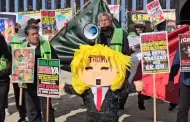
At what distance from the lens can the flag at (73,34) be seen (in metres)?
8.49

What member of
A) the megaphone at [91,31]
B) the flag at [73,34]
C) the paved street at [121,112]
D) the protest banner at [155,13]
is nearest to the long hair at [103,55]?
the megaphone at [91,31]

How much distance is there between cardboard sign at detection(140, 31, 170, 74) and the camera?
530 cm

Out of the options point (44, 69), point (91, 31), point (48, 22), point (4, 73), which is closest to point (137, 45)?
point (91, 31)

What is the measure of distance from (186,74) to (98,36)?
1.25 meters

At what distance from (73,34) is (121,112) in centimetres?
184

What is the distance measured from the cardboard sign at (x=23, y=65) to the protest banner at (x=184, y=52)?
75.6 inches

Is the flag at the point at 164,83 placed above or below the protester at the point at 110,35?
below

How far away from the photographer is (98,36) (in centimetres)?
577

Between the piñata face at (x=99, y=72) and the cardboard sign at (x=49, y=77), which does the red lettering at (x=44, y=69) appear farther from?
the piñata face at (x=99, y=72)

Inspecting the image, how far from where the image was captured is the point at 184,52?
5305mm

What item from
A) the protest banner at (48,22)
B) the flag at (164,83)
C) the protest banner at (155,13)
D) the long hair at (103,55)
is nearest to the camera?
the long hair at (103,55)

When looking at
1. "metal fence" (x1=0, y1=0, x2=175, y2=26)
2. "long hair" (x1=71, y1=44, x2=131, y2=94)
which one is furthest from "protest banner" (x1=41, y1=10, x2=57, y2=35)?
"metal fence" (x1=0, y1=0, x2=175, y2=26)

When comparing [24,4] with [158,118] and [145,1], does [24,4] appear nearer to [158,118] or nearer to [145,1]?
[145,1]

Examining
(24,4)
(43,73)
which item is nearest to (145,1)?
(24,4)
